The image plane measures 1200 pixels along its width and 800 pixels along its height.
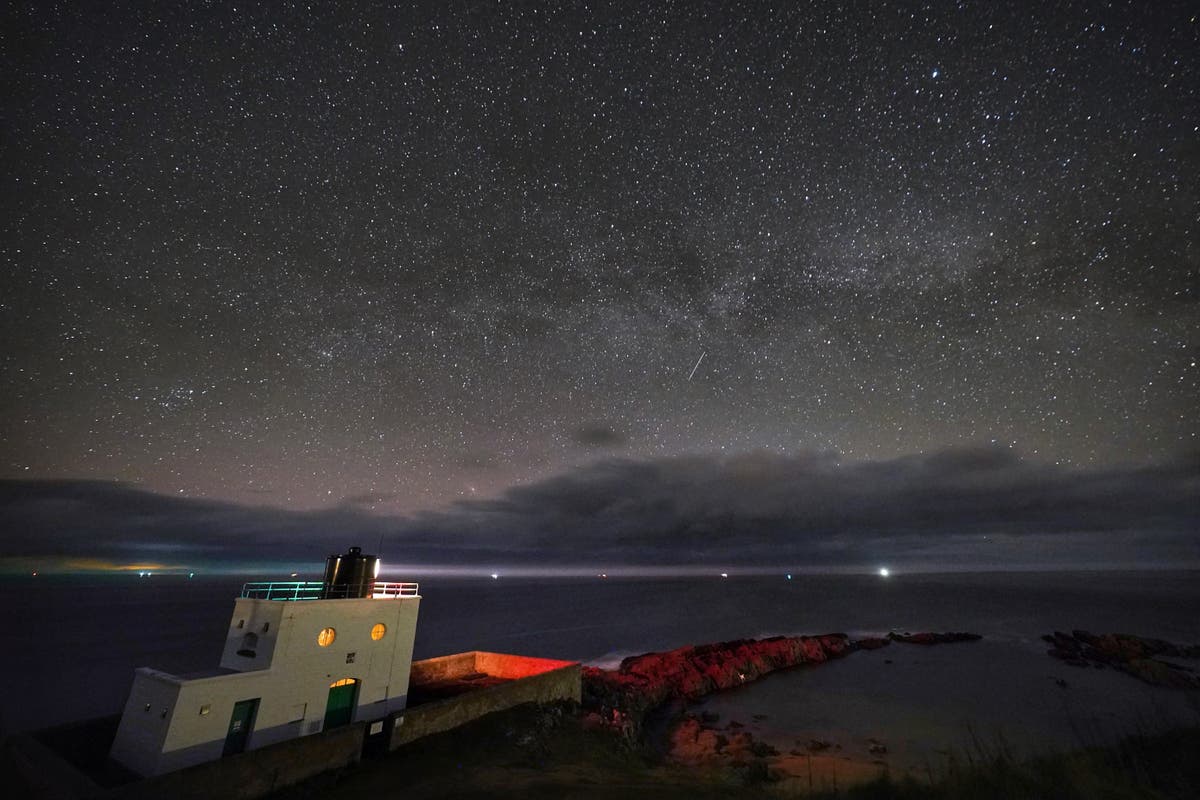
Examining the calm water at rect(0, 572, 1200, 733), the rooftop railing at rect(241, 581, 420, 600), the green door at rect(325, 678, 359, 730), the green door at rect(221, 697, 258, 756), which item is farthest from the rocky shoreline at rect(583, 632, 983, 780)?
the green door at rect(221, 697, 258, 756)

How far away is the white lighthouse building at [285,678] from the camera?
13.0 meters

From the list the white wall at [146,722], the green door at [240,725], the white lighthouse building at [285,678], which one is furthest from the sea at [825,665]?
the white wall at [146,722]

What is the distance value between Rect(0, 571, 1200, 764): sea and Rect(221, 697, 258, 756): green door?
2239 cm

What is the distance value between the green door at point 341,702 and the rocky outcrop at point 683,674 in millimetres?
11716

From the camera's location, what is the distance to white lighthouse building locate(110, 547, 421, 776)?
42.5 ft

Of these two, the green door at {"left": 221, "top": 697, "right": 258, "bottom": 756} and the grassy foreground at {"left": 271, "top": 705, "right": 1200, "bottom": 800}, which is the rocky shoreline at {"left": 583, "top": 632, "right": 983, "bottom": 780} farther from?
the green door at {"left": 221, "top": 697, "right": 258, "bottom": 756}

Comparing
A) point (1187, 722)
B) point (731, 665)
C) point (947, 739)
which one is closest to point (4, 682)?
point (731, 665)

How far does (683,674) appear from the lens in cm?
3647

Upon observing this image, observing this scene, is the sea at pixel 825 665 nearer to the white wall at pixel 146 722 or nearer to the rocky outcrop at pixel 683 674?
the rocky outcrop at pixel 683 674

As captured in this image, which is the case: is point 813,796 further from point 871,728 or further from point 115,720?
point 115,720

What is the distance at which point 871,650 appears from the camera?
54.2 meters

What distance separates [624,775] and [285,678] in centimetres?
1094

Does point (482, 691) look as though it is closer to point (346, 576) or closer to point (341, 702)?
point (341, 702)

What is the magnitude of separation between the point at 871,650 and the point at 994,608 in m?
72.6
